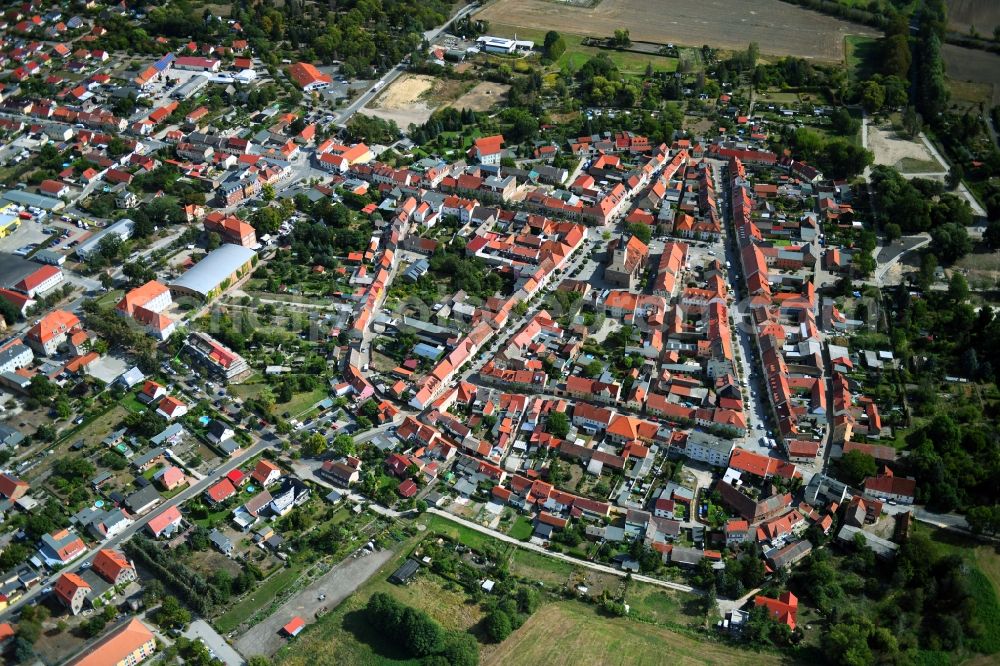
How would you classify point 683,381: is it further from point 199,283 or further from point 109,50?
point 109,50

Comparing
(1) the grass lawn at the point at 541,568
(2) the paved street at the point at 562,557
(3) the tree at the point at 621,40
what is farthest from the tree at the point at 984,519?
(3) the tree at the point at 621,40

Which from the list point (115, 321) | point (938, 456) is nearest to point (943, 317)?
point (938, 456)

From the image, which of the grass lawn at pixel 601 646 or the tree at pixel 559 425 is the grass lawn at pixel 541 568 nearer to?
the grass lawn at pixel 601 646

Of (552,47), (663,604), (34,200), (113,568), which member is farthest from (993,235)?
(34,200)

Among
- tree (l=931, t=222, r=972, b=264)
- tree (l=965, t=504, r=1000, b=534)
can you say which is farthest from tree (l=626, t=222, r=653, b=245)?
tree (l=965, t=504, r=1000, b=534)

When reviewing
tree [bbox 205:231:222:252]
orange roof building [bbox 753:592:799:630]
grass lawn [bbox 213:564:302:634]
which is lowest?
grass lawn [bbox 213:564:302:634]

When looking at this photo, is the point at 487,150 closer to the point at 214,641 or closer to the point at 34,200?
the point at 34,200

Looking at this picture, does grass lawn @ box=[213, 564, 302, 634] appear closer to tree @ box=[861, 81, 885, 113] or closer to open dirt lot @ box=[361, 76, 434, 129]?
open dirt lot @ box=[361, 76, 434, 129]
